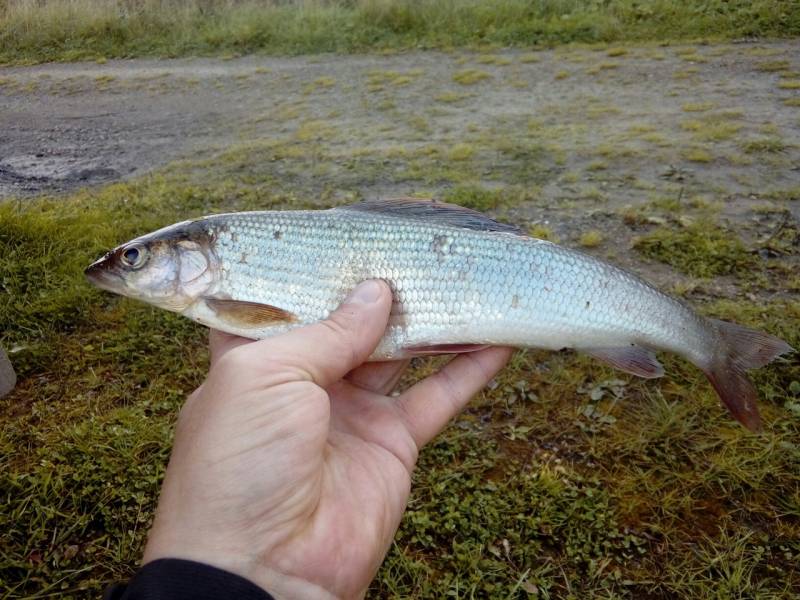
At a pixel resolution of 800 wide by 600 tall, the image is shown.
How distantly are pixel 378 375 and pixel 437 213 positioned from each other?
97 centimetres

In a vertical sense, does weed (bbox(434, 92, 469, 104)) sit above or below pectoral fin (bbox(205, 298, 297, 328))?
below

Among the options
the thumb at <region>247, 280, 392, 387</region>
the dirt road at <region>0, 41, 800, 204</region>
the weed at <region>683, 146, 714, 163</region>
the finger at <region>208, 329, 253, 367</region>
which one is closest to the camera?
the thumb at <region>247, 280, 392, 387</region>

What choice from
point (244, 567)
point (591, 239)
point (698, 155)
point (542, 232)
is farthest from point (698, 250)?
point (244, 567)

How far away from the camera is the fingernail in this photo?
2.81 m

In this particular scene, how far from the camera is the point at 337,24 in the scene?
47.8 ft

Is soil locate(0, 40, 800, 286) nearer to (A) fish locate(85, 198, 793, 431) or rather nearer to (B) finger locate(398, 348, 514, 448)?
(A) fish locate(85, 198, 793, 431)

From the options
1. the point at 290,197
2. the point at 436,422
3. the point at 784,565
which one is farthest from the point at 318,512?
the point at 290,197

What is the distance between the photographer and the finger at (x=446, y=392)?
3064mm

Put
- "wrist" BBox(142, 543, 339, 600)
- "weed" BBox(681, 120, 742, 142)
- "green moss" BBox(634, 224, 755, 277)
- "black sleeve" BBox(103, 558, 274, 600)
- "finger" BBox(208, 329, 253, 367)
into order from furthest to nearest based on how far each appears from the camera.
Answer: "weed" BBox(681, 120, 742, 142) < "green moss" BBox(634, 224, 755, 277) < "finger" BBox(208, 329, 253, 367) < "wrist" BBox(142, 543, 339, 600) < "black sleeve" BBox(103, 558, 274, 600)

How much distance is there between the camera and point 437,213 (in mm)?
3225

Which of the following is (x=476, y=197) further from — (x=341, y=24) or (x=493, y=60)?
(x=341, y=24)

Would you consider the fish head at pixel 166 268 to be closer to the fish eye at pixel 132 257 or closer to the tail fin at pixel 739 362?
the fish eye at pixel 132 257

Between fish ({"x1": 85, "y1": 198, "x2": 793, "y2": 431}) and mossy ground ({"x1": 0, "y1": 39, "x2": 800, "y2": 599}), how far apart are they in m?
0.78

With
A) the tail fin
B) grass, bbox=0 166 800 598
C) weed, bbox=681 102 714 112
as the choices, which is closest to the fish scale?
the tail fin
